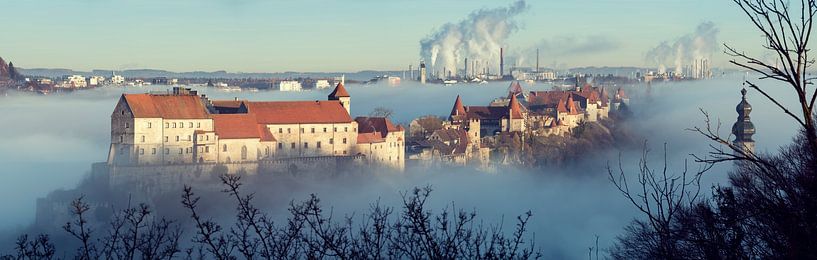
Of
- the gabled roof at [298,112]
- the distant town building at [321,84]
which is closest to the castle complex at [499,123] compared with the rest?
the gabled roof at [298,112]

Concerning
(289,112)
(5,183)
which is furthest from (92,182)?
(5,183)

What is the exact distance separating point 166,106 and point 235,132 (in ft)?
10.4

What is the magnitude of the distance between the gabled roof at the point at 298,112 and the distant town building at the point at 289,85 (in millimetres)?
78694

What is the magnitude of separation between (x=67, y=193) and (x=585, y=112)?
50.3 meters

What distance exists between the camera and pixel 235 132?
2119 inches

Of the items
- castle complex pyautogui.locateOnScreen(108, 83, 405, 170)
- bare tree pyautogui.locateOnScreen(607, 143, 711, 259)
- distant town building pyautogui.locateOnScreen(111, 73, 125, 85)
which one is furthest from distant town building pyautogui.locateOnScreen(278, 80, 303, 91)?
bare tree pyautogui.locateOnScreen(607, 143, 711, 259)

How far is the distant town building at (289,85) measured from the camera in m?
139

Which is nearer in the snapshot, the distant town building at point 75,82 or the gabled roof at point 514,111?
the gabled roof at point 514,111

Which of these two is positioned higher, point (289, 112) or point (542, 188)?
point (289, 112)

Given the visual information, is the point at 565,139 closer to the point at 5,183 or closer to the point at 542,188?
the point at 542,188

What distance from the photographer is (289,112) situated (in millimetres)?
57938

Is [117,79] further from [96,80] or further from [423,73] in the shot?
[423,73]

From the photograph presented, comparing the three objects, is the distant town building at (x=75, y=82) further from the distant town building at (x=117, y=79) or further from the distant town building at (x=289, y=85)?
the distant town building at (x=289, y=85)

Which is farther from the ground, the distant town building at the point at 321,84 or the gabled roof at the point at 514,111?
the distant town building at the point at 321,84
